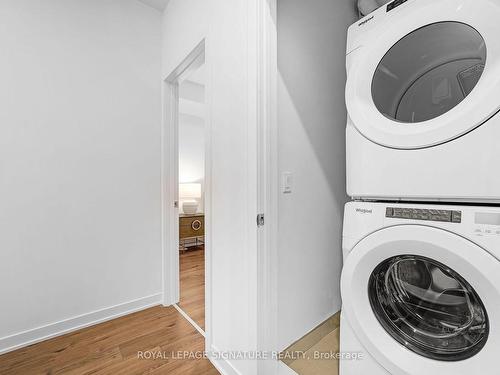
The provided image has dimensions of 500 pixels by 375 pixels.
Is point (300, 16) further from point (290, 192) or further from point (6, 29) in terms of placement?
point (6, 29)

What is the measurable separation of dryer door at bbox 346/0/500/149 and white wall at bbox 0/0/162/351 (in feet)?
5.68

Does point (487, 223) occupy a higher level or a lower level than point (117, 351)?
higher

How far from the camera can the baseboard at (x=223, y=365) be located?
1261mm

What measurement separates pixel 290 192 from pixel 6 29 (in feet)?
6.76

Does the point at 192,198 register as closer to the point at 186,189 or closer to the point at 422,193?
the point at 186,189

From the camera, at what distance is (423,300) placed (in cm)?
92

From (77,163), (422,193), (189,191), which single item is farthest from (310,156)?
(189,191)

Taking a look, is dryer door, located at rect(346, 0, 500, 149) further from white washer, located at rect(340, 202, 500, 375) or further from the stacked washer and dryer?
white washer, located at rect(340, 202, 500, 375)

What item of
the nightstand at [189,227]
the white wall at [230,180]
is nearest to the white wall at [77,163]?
the white wall at [230,180]

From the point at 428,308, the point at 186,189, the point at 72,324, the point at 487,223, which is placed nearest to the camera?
the point at 487,223

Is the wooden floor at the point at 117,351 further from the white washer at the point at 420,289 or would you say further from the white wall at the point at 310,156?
the white washer at the point at 420,289

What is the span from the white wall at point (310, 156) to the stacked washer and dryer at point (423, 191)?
1.15ft

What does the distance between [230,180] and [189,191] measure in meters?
3.04

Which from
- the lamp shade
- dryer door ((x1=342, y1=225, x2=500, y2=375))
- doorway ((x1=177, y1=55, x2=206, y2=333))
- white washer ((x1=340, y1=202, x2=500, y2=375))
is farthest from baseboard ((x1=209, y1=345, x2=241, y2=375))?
the lamp shade
